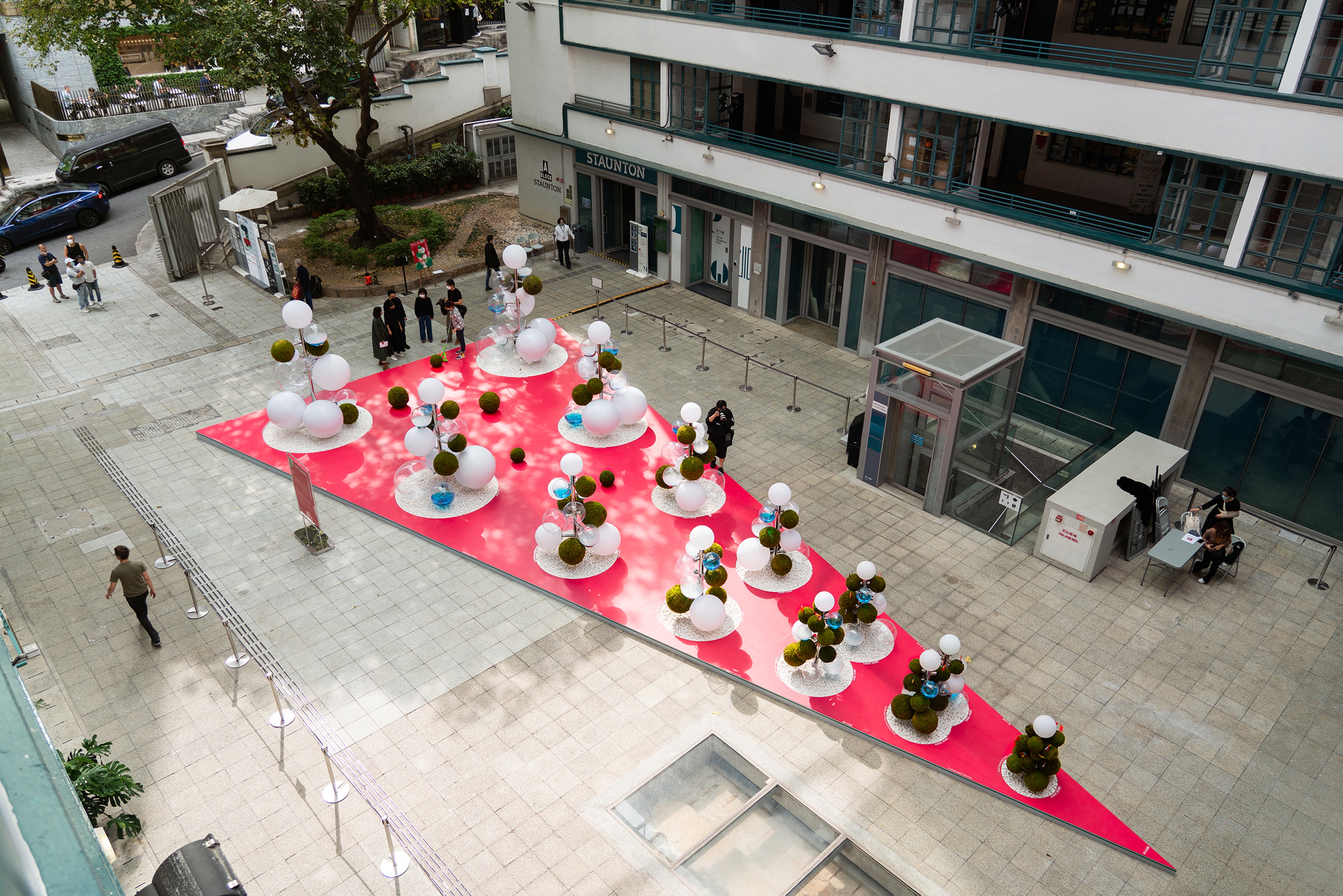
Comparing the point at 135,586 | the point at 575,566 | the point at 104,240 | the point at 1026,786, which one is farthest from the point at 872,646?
the point at 104,240

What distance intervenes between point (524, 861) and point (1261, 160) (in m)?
15.4

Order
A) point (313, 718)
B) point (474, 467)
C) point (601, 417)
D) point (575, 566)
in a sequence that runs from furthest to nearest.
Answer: point (601, 417)
point (474, 467)
point (575, 566)
point (313, 718)

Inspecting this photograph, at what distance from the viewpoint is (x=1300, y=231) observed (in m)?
15.0

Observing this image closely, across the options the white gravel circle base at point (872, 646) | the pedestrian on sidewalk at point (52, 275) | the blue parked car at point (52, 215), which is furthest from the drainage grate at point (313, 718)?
the blue parked car at point (52, 215)

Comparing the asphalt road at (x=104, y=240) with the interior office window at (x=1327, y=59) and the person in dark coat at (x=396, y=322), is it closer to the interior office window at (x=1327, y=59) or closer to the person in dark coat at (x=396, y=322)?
the person in dark coat at (x=396, y=322)

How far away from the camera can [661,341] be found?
23.8 metres

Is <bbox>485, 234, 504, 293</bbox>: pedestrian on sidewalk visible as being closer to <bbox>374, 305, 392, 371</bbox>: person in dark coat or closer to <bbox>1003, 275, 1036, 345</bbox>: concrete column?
<bbox>374, 305, 392, 371</bbox>: person in dark coat

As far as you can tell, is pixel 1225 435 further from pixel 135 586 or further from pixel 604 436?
pixel 135 586

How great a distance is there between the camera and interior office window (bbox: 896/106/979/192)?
19219mm

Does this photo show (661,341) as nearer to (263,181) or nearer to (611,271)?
(611,271)

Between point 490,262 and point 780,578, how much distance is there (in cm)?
1441

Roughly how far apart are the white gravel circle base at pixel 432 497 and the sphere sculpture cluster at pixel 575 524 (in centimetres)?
210

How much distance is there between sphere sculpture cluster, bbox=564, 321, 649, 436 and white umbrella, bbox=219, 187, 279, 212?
12.2m

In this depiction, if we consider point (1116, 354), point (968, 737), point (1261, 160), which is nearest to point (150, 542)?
point (968, 737)
